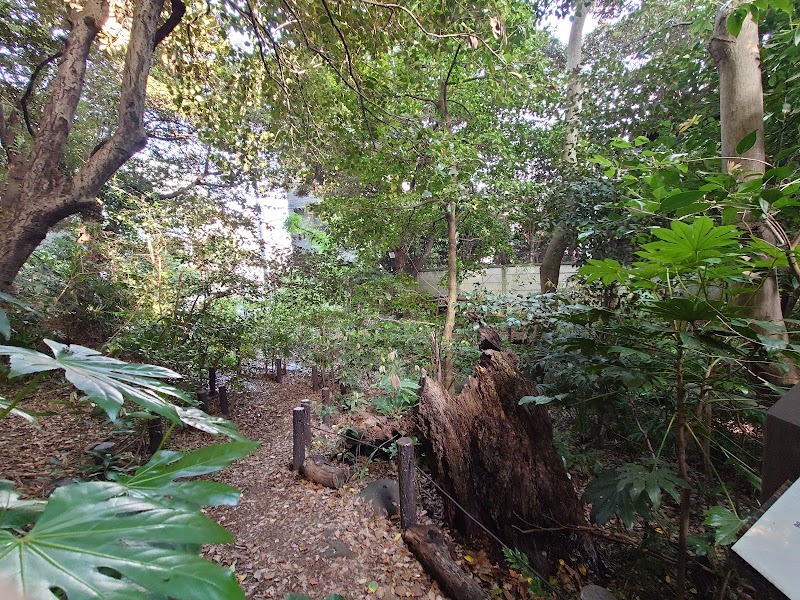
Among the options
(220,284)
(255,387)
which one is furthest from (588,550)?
(255,387)

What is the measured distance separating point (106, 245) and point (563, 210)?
5351 mm

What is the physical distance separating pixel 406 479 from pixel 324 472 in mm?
981

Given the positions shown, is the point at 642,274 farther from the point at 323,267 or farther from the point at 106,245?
the point at 106,245

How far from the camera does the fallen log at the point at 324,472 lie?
2.81 metres

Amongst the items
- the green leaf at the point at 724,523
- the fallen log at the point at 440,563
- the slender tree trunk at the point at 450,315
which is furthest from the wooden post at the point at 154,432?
the green leaf at the point at 724,523

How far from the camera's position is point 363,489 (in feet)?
9.14

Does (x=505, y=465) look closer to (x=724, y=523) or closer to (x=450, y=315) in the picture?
(x=724, y=523)

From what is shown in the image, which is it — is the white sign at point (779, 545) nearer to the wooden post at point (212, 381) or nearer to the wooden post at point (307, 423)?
the wooden post at point (307, 423)

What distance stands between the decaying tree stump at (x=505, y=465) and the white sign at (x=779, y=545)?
142 cm

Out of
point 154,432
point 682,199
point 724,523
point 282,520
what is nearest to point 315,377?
point 154,432

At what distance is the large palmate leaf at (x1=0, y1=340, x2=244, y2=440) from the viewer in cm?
62

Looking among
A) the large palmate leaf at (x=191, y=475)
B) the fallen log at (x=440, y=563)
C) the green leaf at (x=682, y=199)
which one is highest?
the green leaf at (x=682, y=199)

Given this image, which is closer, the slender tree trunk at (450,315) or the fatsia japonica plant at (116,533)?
the fatsia japonica plant at (116,533)

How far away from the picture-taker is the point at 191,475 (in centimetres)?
61
